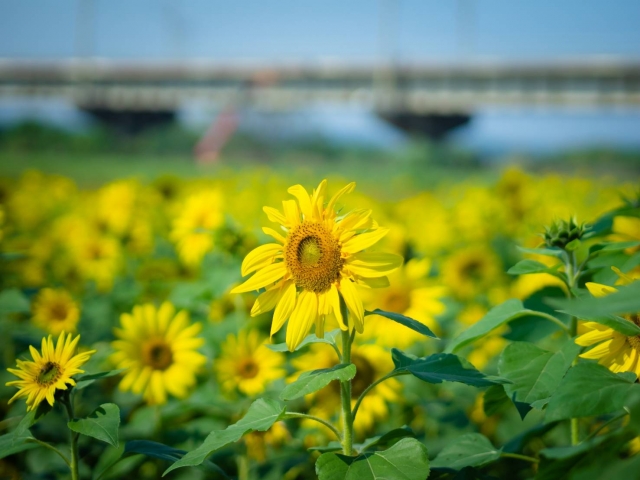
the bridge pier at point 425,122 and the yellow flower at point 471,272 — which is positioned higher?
the bridge pier at point 425,122

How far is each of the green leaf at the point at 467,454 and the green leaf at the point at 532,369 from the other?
15 centimetres

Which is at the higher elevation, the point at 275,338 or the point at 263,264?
the point at 263,264

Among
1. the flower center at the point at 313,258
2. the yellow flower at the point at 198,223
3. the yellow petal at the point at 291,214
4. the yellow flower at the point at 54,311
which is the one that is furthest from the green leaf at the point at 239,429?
the yellow flower at the point at 54,311

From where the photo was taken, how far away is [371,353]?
85.0 inches

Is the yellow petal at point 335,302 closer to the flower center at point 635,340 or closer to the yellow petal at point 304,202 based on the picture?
the yellow petal at point 304,202

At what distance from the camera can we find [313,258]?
3.93ft

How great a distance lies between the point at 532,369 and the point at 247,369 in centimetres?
118

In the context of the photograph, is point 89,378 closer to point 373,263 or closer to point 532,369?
point 373,263

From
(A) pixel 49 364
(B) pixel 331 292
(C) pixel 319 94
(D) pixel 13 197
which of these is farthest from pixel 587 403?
(C) pixel 319 94

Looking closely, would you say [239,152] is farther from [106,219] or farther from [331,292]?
[331,292]

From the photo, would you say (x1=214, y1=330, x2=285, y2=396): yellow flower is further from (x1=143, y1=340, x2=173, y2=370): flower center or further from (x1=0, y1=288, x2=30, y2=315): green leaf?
(x1=0, y1=288, x2=30, y2=315): green leaf

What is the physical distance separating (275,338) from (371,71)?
89.9 feet

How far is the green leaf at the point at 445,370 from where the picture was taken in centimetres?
115

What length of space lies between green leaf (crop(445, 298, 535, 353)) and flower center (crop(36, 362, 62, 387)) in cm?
75
